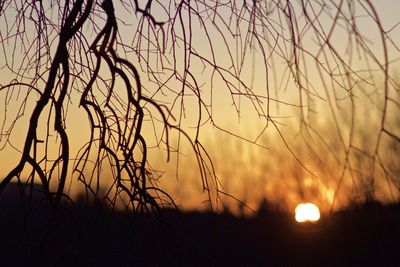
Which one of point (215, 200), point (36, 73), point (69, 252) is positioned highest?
point (36, 73)

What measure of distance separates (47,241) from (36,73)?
2.29 feet

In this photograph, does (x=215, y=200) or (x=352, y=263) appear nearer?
(x=215, y=200)

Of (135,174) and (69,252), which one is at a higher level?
(135,174)

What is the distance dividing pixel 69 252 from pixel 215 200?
0.48m

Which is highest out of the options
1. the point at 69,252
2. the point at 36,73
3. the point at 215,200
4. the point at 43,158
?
the point at 36,73

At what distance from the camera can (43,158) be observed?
2482 mm

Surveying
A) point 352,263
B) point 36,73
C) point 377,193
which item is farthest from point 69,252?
point 352,263

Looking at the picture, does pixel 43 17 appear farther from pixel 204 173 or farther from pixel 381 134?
pixel 381 134

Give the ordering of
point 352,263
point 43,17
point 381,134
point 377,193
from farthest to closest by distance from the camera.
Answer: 1. point 352,263
2. point 43,17
3. point 377,193
4. point 381,134

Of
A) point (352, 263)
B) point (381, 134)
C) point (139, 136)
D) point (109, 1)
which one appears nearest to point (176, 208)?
point (139, 136)

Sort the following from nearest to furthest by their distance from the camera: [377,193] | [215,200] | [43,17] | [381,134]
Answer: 1. [381,134]
2. [377,193]
3. [215,200]
4. [43,17]

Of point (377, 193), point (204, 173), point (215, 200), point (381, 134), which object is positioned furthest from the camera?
point (215, 200)

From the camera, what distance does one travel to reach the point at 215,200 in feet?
7.90

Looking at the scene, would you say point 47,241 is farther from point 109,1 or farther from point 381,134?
point 381,134
